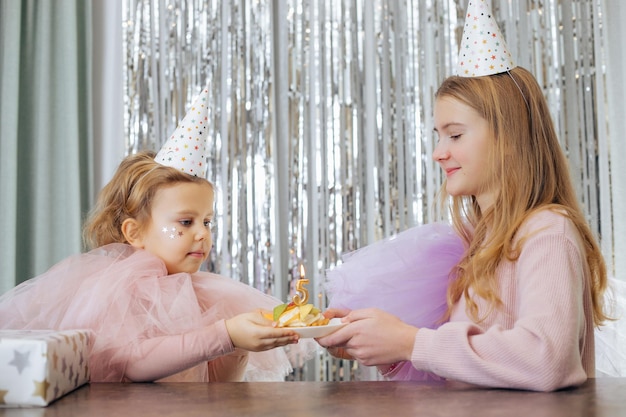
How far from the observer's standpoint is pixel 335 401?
856 mm

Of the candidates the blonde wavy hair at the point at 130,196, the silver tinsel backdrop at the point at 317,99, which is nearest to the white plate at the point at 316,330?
the blonde wavy hair at the point at 130,196

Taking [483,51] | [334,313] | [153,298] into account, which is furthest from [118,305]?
[483,51]

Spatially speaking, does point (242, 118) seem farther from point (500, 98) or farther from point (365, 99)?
point (500, 98)

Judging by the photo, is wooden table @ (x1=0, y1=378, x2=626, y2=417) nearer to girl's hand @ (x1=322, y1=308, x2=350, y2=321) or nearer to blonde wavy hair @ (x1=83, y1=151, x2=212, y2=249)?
girl's hand @ (x1=322, y1=308, x2=350, y2=321)

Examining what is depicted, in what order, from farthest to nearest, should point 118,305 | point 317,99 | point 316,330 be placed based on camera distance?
point 317,99
point 118,305
point 316,330

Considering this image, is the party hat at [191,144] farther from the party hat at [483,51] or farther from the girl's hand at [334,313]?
the party hat at [483,51]

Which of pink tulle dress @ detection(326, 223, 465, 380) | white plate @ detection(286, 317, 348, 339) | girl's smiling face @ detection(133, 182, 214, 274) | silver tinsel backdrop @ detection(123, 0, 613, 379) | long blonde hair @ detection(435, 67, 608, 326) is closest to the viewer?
white plate @ detection(286, 317, 348, 339)

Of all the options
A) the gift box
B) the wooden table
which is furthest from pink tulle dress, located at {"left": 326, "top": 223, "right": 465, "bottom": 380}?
the gift box

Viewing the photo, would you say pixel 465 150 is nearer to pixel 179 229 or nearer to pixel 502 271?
pixel 502 271

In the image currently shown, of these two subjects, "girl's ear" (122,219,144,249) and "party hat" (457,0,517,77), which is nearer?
"party hat" (457,0,517,77)

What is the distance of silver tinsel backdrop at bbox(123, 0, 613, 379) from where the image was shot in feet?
9.20

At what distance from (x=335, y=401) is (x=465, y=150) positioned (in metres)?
0.65

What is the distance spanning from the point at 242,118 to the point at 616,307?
1.59m

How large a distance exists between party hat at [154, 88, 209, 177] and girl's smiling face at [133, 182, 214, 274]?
0.05 meters
